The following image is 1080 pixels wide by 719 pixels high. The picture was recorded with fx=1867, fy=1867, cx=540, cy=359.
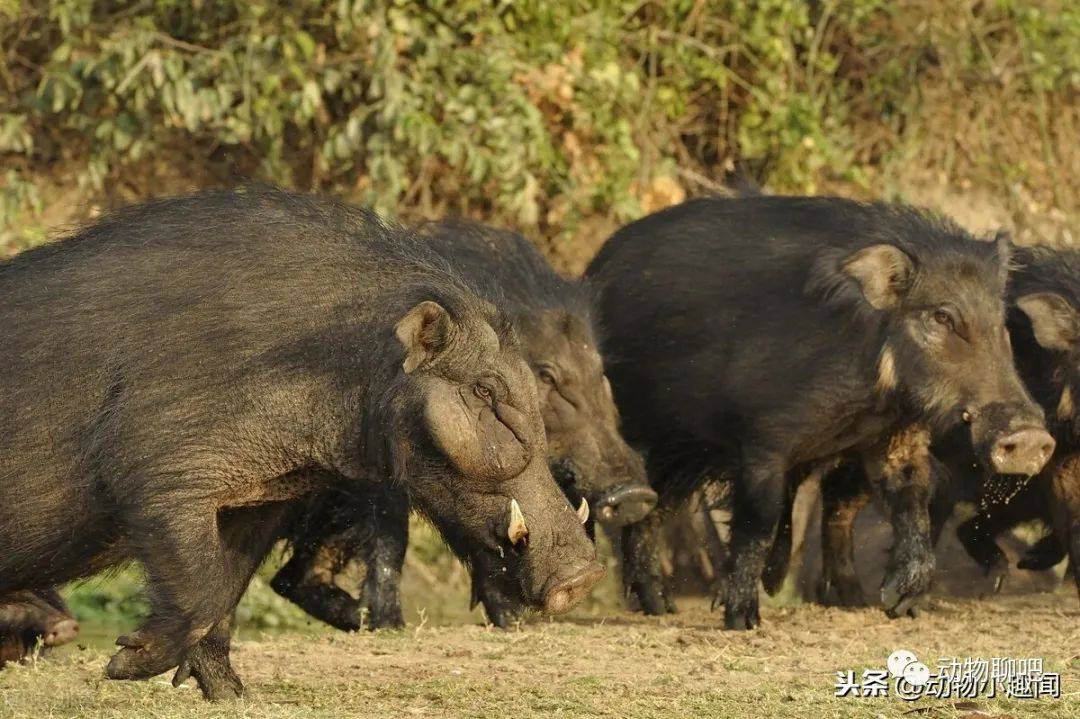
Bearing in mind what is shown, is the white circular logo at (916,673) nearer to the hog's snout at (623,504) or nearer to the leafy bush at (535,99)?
the hog's snout at (623,504)

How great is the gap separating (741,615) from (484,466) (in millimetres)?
3027

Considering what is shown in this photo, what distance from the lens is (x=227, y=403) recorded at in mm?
5184

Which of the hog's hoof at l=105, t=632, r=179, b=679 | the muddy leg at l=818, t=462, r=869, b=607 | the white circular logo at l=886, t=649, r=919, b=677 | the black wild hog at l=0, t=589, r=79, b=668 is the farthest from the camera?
the muddy leg at l=818, t=462, r=869, b=607

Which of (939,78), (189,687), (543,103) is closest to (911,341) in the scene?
(189,687)

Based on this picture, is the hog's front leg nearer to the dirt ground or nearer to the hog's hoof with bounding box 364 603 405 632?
the dirt ground

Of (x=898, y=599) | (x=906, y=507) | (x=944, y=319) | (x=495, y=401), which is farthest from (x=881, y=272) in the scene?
(x=495, y=401)

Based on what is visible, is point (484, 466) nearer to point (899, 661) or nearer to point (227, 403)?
point (227, 403)

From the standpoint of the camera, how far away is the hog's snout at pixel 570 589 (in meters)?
5.28

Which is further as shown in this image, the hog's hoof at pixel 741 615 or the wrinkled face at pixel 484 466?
the hog's hoof at pixel 741 615

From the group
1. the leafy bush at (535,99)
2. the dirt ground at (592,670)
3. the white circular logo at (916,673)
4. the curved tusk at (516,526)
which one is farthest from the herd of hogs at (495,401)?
the leafy bush at (535,99)

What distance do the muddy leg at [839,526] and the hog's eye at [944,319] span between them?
4.18 feet

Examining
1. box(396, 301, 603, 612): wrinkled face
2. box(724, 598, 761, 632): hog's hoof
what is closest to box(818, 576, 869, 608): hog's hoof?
box(724, 598, 761, 632): hog's hoof

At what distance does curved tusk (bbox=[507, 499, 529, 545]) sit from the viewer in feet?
17.3

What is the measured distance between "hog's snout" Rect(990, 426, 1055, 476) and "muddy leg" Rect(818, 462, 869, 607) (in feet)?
4.69
